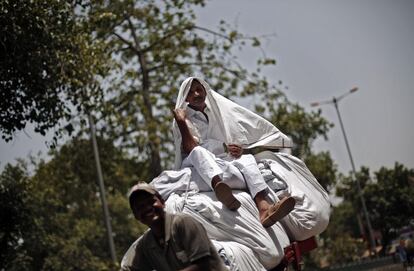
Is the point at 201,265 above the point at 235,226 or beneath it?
beneath

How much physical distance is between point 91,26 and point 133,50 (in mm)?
5825

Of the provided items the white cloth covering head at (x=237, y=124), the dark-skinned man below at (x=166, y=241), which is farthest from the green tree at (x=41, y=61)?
the dark-skinned man below at (x=166, y=241)

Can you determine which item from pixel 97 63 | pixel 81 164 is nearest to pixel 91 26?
pixel 97 63

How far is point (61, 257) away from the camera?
4653 cm

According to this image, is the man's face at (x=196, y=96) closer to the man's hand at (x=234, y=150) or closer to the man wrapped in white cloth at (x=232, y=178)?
the man wrapped in white cloth at (x=232, y=178)

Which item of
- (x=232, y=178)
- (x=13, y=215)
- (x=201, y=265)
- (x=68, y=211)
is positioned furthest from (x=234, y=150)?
(x=68, y=211)

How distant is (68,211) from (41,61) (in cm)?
4471

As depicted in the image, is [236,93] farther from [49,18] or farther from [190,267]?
[190,267]

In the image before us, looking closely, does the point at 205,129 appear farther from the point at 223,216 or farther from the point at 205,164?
the point at 223,216

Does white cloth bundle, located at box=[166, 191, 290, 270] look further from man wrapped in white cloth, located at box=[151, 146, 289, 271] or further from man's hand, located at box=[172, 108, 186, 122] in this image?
man's hand, located at box=[172, 108, 186, 122]

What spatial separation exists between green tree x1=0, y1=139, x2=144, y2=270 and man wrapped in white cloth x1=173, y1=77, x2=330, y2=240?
42.8 feet

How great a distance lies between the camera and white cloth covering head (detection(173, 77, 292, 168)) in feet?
22.7

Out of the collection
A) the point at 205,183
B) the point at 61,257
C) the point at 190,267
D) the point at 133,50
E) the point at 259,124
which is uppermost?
the point at 133,50

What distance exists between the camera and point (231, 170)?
6074 millimetres
